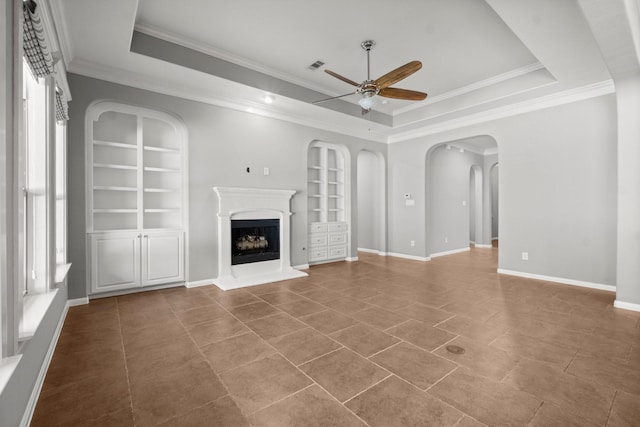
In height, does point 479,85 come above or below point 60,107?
above

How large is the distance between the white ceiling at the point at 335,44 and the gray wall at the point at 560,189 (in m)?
0.42

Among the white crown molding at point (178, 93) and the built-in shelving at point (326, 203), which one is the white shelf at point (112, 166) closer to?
the white crown molding at point (178, 93)

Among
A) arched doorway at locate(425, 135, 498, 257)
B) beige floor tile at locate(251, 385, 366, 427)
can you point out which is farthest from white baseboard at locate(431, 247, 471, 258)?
beige floor tile at locate(251, 385, 366, 427)

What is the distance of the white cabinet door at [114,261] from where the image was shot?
12.2 ft

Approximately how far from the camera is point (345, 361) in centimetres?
223

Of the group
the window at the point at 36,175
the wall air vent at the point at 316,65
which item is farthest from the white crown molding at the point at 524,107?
the window at the point at 36,175

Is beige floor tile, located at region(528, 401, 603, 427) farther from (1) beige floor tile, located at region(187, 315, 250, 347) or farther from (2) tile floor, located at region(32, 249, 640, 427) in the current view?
(1) beige floor tile, located at region(187, 315, 250, 347)

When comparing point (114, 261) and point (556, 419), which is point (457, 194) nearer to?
point (556, 419)

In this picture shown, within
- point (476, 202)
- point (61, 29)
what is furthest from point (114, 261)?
point (476, 202)

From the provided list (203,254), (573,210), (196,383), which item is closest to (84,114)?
(203,254)

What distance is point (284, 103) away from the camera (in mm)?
4938

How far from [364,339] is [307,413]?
3.41 feet

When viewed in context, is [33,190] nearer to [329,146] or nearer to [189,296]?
[189,296]

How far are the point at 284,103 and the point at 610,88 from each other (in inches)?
182
